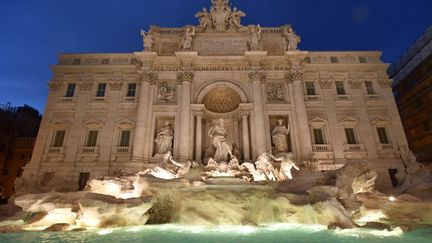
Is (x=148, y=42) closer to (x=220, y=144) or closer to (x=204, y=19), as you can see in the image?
(x=204, y=19)

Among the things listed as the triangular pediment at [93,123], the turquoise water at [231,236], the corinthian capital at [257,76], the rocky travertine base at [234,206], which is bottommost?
the turquoise water at [231,236]

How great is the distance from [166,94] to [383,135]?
19005 mm

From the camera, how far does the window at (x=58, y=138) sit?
21156 millimetres

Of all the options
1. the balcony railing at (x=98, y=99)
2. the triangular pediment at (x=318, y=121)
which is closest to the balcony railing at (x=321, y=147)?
the triangular pediment at (x=318, y=121)

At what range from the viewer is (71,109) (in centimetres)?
2233

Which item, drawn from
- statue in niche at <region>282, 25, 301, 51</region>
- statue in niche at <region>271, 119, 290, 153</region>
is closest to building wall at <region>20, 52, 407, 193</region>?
statue in niche at <region>271, 119, 290, 153</region>

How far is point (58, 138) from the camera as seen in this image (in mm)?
21406

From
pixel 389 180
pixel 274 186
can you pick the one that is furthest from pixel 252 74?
pixel 389 180

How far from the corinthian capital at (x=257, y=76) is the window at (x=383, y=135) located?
10.9 m

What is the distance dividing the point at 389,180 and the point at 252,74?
13788mm

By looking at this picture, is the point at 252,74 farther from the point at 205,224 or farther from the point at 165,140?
the point at 205,224

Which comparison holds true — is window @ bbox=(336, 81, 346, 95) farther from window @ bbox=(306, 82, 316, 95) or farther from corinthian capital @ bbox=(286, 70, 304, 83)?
corinthian capital @ bbox=(286, 70, 304, 83)

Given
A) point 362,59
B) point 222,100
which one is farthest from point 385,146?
point 222,100

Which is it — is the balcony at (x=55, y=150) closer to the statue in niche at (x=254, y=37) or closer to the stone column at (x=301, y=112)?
the statue in niche at (x=254, y=37)
